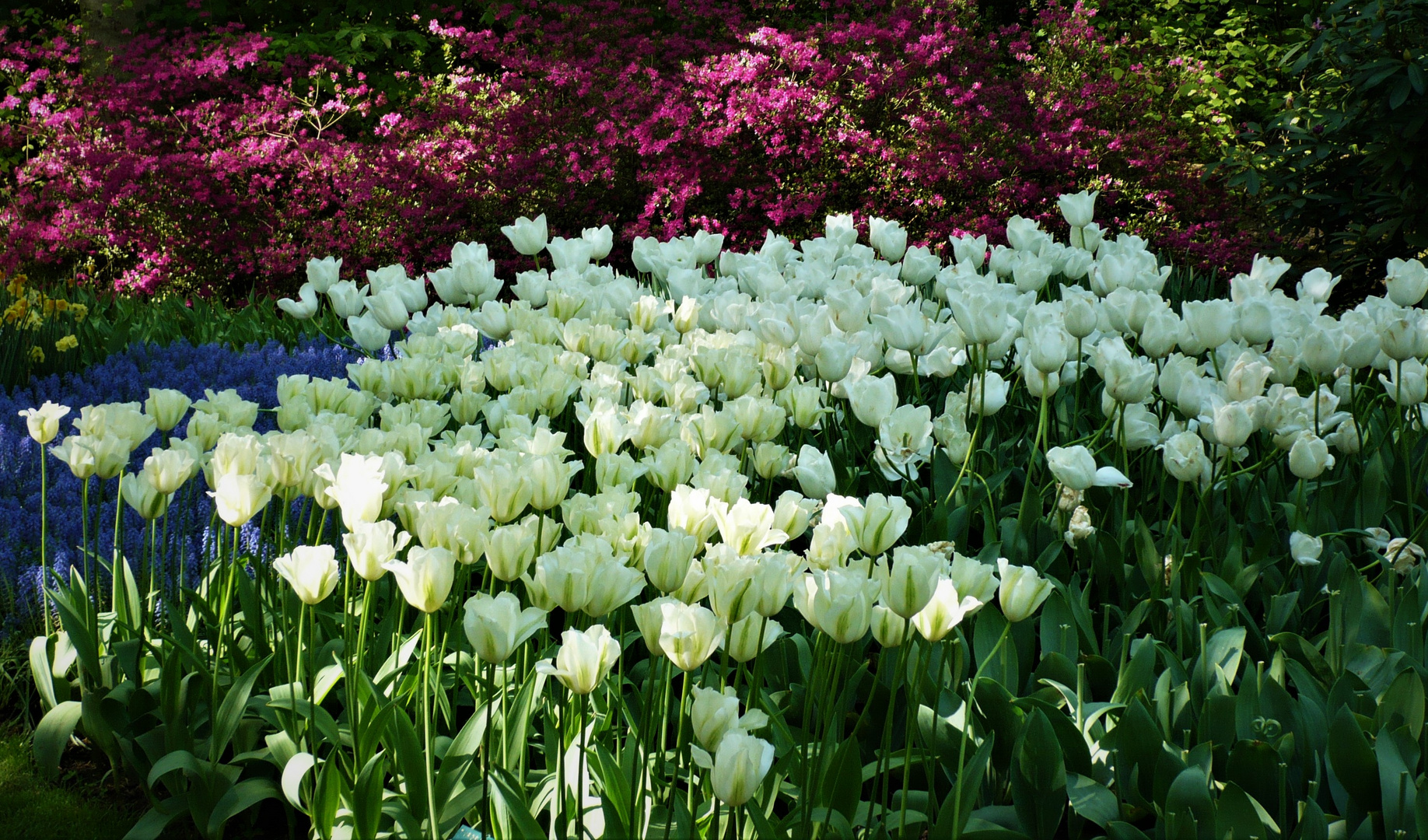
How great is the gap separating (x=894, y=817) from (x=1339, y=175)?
6.43 meters

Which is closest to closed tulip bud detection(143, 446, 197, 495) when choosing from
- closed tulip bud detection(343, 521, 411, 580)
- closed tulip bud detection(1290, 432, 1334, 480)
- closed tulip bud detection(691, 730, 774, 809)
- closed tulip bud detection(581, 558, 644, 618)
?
closed tulip bud detection(343, 521, 411, 580)

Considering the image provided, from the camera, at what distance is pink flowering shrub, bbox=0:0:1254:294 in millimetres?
7660

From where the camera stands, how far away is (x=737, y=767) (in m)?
1.16

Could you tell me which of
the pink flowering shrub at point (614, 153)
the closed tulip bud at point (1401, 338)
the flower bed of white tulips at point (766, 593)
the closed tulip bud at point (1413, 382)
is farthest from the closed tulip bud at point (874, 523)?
the pink flowering shrub at point (614, 153)

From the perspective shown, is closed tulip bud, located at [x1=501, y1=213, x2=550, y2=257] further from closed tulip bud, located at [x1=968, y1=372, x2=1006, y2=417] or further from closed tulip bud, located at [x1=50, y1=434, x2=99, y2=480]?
closed tulip bud, located at [x1=50, y1=434, x2=99, y2=480]

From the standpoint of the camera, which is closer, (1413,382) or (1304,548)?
(1304,548)

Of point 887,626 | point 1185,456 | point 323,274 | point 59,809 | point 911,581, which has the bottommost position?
point 59,809

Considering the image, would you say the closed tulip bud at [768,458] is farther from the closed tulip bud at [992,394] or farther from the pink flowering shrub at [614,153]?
the pink flowering shrub at [614,153]

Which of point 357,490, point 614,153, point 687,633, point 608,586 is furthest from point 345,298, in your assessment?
point 614,153

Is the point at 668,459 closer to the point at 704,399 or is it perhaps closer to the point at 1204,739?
the point at 704,399

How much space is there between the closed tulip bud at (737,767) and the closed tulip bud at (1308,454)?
143cm

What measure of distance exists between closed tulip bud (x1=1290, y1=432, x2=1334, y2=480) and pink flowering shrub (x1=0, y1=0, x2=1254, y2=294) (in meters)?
5.59

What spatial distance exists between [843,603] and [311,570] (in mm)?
673

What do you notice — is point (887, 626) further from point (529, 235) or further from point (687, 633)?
point (529, 235)
